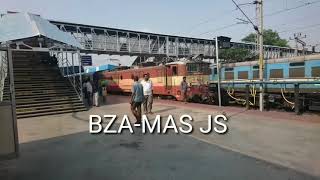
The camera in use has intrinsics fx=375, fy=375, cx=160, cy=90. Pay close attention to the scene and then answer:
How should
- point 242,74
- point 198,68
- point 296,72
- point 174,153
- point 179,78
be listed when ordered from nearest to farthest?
point 174,153 < point 296,72 < point 242,74 < point 179,78 < point 198,68

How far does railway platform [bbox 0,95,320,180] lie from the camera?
7180 millimetres

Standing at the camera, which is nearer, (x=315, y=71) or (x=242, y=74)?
(x=315, y=71)

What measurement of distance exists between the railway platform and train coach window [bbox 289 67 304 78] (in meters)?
4.90

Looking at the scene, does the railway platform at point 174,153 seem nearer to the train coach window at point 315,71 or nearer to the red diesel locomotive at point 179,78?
the train coach window at point 315,71

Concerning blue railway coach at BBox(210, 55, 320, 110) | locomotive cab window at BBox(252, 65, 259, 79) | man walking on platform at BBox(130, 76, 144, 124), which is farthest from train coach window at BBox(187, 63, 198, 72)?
man walking on platform at BBox(130, 76, 144, 124)

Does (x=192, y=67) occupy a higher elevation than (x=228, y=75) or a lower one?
higher

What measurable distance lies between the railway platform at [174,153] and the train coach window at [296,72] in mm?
4901

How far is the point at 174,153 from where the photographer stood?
29.1ft

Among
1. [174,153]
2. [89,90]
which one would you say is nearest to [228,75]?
[89,90]

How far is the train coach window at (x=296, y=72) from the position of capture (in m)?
17.7

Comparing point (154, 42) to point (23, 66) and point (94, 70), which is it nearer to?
point (94, 70)

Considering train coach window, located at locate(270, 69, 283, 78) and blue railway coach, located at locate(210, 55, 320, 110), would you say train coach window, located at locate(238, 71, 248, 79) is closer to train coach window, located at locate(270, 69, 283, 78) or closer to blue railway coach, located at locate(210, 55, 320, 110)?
blue railway coach, located at locate(210, 55, 320, 110)

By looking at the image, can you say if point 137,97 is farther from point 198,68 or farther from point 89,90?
point 198,68

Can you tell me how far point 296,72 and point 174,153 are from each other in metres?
11.3
